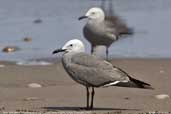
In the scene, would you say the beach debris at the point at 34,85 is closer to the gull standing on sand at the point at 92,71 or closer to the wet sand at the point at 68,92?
the wet sand at the point at 68,92

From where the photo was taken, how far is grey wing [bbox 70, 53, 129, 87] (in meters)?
8.09

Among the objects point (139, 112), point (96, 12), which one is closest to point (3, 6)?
point (96, 12)

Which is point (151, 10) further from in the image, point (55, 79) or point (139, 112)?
point (139, 112)

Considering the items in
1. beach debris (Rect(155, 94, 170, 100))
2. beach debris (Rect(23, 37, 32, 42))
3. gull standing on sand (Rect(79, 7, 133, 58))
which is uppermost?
gull standing on sand (Rect(79, 7, 133, 58))

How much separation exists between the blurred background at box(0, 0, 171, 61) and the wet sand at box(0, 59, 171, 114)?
126 cm

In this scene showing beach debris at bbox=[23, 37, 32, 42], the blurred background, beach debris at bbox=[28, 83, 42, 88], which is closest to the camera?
beach debris at bbox=[28, 83, 42, 88]

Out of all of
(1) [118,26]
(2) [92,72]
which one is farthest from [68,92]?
(1) [118,26]

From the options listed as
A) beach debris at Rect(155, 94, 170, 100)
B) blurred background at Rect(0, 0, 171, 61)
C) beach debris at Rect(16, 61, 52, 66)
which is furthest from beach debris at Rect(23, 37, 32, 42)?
beach debris at Rect(155, 94, 170, 100)

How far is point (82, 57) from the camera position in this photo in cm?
827

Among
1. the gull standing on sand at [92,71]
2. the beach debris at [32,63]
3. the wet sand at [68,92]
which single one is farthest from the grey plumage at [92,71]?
the beach debris at [32,63]

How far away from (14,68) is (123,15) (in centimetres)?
579

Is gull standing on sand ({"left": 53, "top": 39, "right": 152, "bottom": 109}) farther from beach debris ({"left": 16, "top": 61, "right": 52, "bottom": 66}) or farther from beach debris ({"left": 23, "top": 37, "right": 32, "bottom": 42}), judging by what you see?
beach debris ({"left": 23, "top": 37, "right": 32, "bottom": 42})

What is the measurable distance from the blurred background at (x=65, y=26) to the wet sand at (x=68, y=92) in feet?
4.12

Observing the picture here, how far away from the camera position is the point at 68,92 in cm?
948
